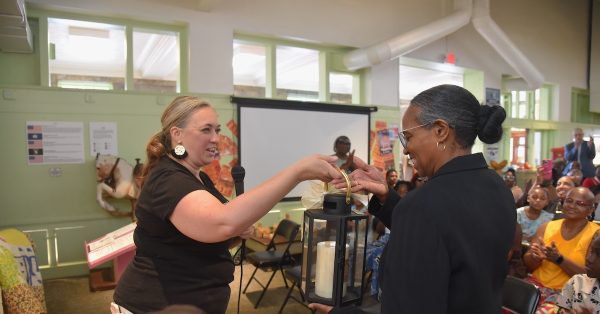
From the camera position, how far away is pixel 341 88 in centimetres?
729

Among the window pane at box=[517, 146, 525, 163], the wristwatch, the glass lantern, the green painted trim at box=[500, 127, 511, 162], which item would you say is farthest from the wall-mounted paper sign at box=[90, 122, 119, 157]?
the window pane at box=[517, 146, 525, 163]

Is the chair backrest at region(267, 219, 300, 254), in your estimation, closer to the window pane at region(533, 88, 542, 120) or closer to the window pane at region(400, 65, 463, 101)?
the window pane at region(400, 65, 463, 101)

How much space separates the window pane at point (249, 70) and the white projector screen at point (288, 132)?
121cm

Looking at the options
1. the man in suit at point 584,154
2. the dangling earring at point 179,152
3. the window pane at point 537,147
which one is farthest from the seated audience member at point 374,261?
the window pane at point 537,147

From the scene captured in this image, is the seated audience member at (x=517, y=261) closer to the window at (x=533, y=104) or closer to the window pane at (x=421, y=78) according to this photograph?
the window pane at (x=421, y=78)

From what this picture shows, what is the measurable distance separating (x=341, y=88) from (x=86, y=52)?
4.74 metres

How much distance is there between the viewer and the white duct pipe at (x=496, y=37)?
23.4 ft

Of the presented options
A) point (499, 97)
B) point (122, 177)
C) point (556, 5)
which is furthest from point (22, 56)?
point (556, 5)

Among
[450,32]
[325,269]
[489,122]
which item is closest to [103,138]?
[325,269]

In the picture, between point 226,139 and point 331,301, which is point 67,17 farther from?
point 331,301

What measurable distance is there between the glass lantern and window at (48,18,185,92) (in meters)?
4.60

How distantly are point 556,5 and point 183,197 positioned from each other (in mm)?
11488

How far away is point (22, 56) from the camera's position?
470 cm

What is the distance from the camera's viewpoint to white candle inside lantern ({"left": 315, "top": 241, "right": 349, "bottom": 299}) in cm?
122
